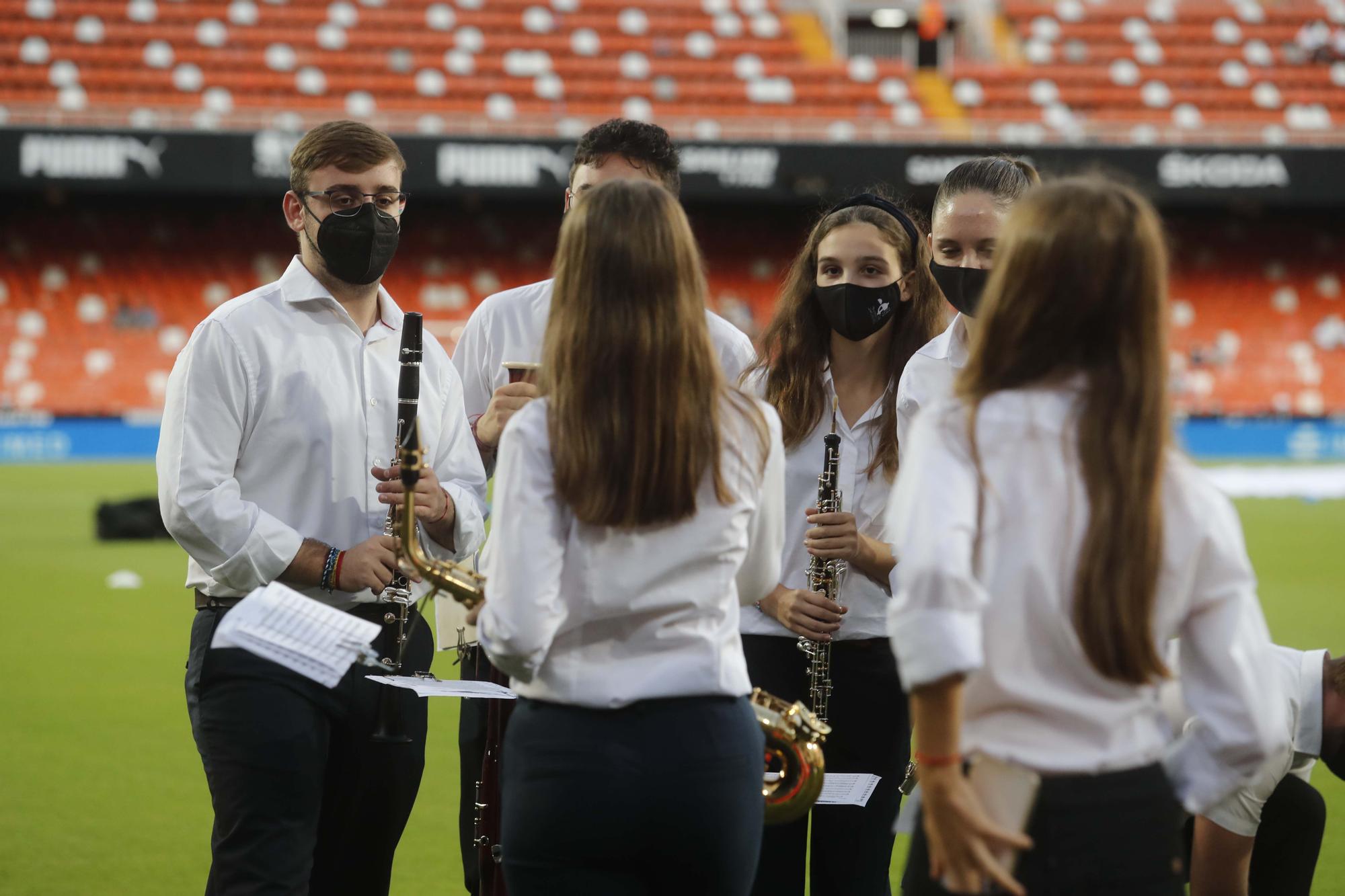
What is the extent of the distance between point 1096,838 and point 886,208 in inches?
94.0

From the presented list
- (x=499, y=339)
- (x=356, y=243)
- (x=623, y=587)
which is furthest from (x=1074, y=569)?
(x=499, y=339)

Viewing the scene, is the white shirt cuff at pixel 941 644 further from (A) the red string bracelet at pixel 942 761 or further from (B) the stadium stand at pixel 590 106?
(B) the stadium stand at pixel 590 106

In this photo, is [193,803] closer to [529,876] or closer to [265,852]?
[265,852]

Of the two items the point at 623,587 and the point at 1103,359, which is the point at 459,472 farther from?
the point at 1103,359

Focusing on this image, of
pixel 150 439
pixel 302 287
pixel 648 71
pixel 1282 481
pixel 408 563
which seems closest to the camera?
pixel 408 563

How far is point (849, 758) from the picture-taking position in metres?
4.03

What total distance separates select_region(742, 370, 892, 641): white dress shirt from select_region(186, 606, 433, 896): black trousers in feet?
3.51

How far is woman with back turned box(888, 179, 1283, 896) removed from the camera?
2.25 meters

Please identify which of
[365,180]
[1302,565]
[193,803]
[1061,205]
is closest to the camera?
[1061,205]

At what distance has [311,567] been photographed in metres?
3.73

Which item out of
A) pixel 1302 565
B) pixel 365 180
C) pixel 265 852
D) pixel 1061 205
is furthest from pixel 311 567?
pixel 1302 565

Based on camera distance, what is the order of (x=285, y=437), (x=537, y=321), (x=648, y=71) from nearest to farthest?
(x=285, y=437) → (x=537, y=321) → (x=648, y=71)

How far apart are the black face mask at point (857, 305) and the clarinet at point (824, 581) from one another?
0.39m

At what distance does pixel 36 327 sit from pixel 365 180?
1124 inches
